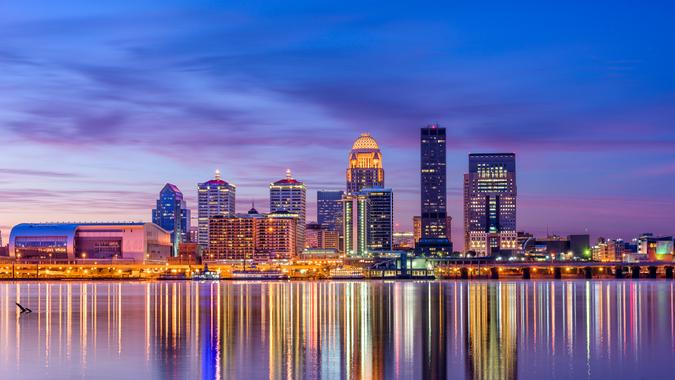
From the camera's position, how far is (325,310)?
9350 cm

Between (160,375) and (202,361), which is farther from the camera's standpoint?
(202,361)

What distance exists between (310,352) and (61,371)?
43.2ft

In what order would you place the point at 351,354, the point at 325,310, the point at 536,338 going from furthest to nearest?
the point at 325,310 < the point at 536,338 < the point at 351,354

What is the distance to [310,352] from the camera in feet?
169

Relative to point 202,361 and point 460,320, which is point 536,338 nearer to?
point 460,320

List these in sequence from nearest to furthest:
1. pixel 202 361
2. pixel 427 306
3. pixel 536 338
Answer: pixel 202 361
pixel 536 338
pixel 427 306

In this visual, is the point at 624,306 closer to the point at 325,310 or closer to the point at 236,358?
the point at 325,310

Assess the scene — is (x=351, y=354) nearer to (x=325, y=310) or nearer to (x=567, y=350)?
(x=567, y=350)

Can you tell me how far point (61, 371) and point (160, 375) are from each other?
208 inches

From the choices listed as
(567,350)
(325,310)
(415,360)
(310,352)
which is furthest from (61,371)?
(325,310)

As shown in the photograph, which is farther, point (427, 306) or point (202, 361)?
point (427, 306)

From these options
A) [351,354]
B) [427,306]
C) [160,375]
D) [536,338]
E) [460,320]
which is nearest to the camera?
[160,375]

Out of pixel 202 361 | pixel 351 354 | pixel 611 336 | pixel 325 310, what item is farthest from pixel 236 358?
pixel 325 310

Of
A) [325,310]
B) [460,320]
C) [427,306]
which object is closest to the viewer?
[460,320]
